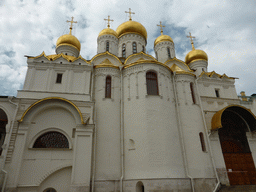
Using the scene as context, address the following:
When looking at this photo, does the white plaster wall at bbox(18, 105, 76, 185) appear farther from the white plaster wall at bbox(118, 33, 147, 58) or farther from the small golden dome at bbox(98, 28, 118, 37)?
the small golden dome at bbox(98, 28, 118, 37)

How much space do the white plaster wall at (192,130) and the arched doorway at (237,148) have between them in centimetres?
164

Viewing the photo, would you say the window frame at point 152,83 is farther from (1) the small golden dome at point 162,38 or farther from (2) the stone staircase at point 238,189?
(1) the small golden dome at point 162,38

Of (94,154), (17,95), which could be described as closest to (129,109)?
(94,154)

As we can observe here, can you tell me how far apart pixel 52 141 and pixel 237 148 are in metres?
11.7

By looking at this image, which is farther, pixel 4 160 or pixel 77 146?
pixel 77 146

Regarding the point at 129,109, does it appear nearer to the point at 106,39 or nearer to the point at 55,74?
the point at 55,74

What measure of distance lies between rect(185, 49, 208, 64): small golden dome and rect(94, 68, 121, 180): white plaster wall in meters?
7.92

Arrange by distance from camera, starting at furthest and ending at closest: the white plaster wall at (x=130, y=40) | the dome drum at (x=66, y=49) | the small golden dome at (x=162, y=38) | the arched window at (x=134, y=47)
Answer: the small golden dome at (x=162, y=38)
the white plaster wall at (x=130, y=40)
the arched window at (x=134, y=47)
the dome drum at (x=66, y=49)

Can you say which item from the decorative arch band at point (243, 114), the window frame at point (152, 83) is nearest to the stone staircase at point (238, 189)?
the decorative arch band at point (243, 114)

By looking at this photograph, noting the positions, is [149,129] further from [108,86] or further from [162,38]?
[162,38]

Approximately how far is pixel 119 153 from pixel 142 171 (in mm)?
1700

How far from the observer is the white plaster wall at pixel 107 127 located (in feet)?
33.9

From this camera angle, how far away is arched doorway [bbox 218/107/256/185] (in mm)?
11641

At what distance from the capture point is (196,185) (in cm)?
1014
